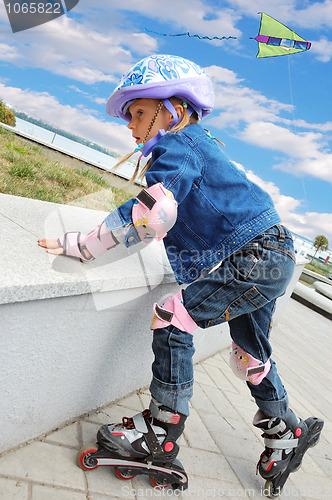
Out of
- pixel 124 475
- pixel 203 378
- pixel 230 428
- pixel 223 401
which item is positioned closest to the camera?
pixel 124 475

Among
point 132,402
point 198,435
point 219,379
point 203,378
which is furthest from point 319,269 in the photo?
point 132,402

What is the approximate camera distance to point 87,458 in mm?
1729

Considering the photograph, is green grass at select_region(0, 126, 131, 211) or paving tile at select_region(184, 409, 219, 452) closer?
paving tile at select_region(184, 409, 219, 452)

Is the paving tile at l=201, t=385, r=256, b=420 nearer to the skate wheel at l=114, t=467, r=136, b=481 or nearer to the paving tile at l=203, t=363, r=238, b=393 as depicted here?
the paving tile at l=203, t=363, r=238, b=393

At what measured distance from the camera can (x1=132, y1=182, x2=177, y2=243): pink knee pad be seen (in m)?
1.59

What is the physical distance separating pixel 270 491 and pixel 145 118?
78.2 inches

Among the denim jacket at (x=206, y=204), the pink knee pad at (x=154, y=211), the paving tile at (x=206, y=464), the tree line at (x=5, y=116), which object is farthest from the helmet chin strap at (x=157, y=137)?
the tree line at (x=5, y=116)

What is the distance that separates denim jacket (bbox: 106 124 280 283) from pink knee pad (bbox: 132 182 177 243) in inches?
2.2

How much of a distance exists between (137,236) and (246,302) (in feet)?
1.86

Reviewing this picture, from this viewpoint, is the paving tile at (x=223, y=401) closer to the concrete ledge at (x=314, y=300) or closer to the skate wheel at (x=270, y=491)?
the skate wheel at (x=270, y=491)

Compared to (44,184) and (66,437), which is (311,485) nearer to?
(66,437)

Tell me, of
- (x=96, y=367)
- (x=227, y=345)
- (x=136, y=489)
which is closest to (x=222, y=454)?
(x=136, y=489)

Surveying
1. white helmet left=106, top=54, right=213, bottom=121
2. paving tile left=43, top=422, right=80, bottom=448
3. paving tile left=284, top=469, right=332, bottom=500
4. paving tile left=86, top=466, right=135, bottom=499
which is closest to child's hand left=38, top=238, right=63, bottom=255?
white helmet left=106, top=54, right=213, bottom=121

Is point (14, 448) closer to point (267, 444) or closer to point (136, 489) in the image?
point (136, 489)
